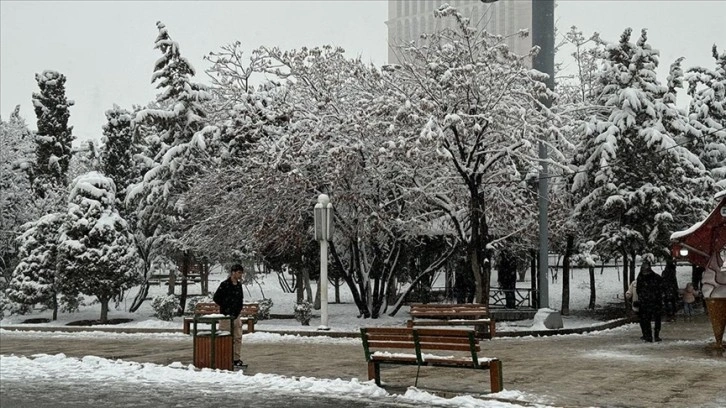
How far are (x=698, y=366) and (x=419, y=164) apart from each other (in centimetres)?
1157

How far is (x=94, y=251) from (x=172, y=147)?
474 centimetres

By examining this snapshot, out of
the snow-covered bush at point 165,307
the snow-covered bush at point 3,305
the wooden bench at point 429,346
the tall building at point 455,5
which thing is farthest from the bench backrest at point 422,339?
the snow-covered bush at point 3,305

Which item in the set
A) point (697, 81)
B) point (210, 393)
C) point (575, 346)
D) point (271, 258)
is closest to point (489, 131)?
point (575, 346)

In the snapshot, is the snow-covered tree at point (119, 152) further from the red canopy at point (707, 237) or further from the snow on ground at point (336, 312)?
the red canopy at point (707, 237)

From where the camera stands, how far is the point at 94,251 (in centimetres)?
2930

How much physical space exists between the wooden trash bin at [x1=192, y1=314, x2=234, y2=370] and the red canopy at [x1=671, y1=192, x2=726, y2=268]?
898 centimetres

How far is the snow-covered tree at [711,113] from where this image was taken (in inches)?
1459

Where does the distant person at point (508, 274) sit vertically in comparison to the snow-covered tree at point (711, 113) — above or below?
below

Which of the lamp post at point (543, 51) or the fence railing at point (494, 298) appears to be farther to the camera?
the fence railing at point (494, 298)

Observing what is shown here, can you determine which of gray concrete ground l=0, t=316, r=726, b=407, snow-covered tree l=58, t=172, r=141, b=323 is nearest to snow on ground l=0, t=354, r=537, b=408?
gray concrete ground l=0, t=316, r=726, b=407

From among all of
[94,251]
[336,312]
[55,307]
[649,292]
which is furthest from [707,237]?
[55,307]

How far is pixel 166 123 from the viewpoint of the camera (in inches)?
1259

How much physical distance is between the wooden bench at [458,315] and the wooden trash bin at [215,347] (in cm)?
619

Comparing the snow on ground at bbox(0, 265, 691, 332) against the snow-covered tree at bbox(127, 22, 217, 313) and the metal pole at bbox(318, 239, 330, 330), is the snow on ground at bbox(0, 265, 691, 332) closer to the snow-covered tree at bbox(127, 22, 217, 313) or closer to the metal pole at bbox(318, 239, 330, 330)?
the metal pole at bbox(318, 239, 330, 330)
